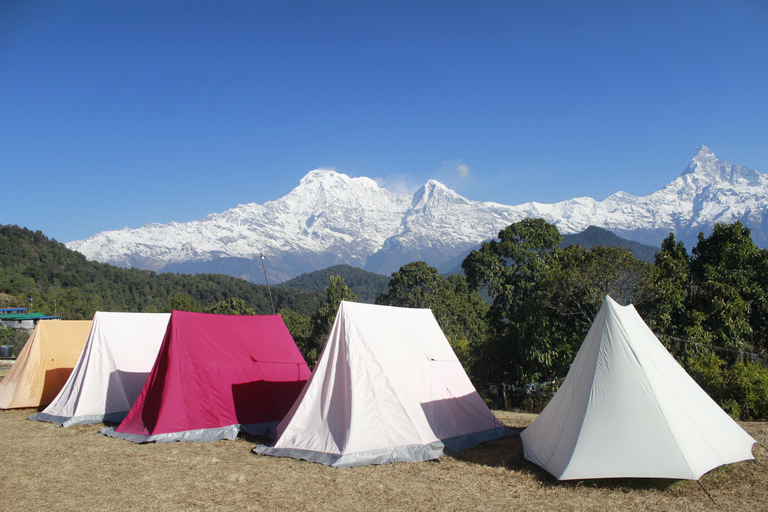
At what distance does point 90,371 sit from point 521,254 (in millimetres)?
27274

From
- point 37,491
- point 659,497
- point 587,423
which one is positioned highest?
point 587,423

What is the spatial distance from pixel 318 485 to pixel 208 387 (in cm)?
469

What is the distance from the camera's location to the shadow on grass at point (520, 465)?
22.6 ft

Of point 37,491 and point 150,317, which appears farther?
point 150,317

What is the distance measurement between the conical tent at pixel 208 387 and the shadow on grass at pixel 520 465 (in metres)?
4.95

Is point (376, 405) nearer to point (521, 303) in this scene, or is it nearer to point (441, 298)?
point (521, 303)

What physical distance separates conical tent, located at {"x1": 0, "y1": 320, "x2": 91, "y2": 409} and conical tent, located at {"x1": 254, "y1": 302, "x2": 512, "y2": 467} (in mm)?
9957

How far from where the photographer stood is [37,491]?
284 inches

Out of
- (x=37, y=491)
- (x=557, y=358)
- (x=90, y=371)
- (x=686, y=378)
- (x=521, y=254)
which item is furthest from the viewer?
(x=521, y=254)

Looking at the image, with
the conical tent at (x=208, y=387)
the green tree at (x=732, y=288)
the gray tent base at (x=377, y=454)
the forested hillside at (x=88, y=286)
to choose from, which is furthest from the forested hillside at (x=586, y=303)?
the forested hillside at (x=88, y=286)

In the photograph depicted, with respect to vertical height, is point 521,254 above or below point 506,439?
above

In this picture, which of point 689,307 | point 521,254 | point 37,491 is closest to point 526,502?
point 37,491

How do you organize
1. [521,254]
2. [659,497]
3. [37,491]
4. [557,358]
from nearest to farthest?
[659,497]
[37,491]
[557,358]
[521,254]

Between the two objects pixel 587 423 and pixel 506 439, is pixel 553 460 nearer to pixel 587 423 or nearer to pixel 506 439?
pixel 587 423
